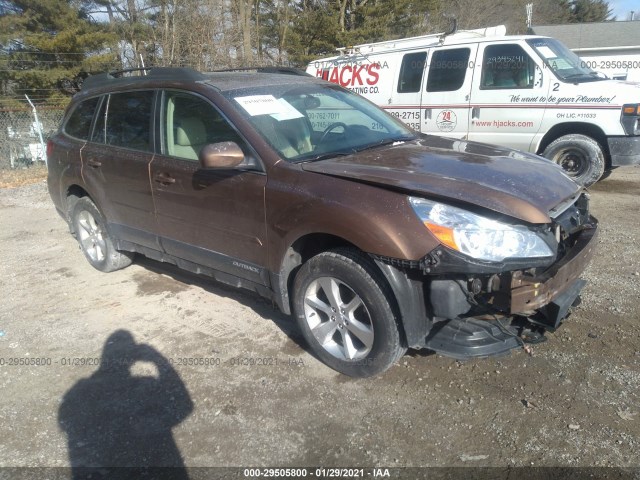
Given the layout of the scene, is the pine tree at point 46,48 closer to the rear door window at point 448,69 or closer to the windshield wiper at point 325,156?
the rear door window at point 448,69

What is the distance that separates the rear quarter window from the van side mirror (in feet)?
7.45

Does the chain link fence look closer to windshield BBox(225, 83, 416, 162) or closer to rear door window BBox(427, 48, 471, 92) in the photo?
rear door window BBox(427, 48, 471, 92)

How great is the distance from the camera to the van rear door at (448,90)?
783 cm

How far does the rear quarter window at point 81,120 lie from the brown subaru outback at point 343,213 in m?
0.34

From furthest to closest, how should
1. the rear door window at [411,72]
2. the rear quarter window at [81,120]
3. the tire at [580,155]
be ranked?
1. the rear door window at [411,72]
2. the tire at [580,155]
3. the rear quarter window at [81,120]

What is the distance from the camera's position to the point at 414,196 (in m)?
2.72

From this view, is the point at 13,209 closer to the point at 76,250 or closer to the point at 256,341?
the point at 76,250

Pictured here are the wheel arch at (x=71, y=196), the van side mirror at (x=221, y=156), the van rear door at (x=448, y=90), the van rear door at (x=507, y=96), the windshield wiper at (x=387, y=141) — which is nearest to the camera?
the van side mirror at (x=221, y=156)

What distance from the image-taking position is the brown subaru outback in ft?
8.61

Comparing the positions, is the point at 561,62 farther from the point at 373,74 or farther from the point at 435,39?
the point at 373,74

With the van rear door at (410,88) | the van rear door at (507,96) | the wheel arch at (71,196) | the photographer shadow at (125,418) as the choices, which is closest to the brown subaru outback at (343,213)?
the wheel arch at (71,196)

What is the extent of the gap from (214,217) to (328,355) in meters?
1.26

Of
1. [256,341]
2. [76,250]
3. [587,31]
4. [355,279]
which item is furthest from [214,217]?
[587,31]

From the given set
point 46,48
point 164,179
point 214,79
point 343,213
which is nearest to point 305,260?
point 343,213
